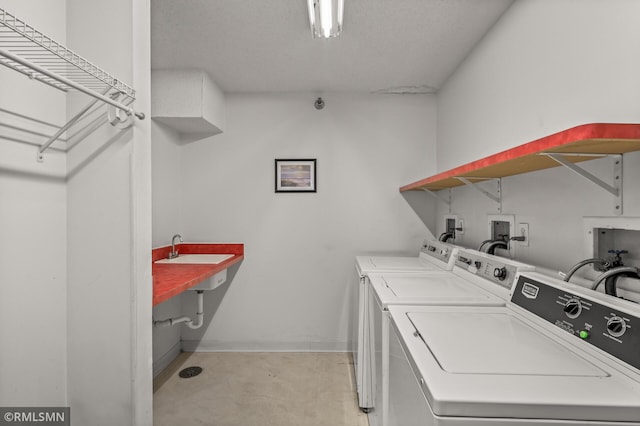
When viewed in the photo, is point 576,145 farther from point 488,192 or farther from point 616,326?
point 488,192

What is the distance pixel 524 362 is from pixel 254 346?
2.54 meters

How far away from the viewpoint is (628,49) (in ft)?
3.50

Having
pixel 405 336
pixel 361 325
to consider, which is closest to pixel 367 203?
pixel 361 325

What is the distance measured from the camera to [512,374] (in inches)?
31.2

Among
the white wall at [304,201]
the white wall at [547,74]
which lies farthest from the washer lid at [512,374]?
the white wall at [304,201]

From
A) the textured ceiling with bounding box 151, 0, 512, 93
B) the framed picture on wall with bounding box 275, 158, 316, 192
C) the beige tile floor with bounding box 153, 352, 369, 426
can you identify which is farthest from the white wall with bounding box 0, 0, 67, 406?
the framed picture on wall with bounding box 275, 158, 316, 192

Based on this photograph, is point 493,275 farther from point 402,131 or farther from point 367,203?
point 402,131

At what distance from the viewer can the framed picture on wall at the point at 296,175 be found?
9.63 ft

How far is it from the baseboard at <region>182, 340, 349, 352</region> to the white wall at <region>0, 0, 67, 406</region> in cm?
180

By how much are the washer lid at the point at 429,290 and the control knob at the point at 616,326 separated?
49 centimetres

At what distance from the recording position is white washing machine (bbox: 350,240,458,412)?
6.52 feet

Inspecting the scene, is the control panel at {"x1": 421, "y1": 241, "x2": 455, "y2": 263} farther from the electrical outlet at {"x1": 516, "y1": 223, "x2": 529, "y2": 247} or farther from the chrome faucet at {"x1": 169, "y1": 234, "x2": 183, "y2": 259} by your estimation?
the chrome faucet at {"x1": 169, "y1": 234, "x2": 183, "y2": 259}

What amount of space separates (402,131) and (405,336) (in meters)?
2.33

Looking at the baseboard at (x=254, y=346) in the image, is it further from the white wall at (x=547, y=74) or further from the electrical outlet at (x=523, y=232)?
the white wall at (x=547, y=74)
